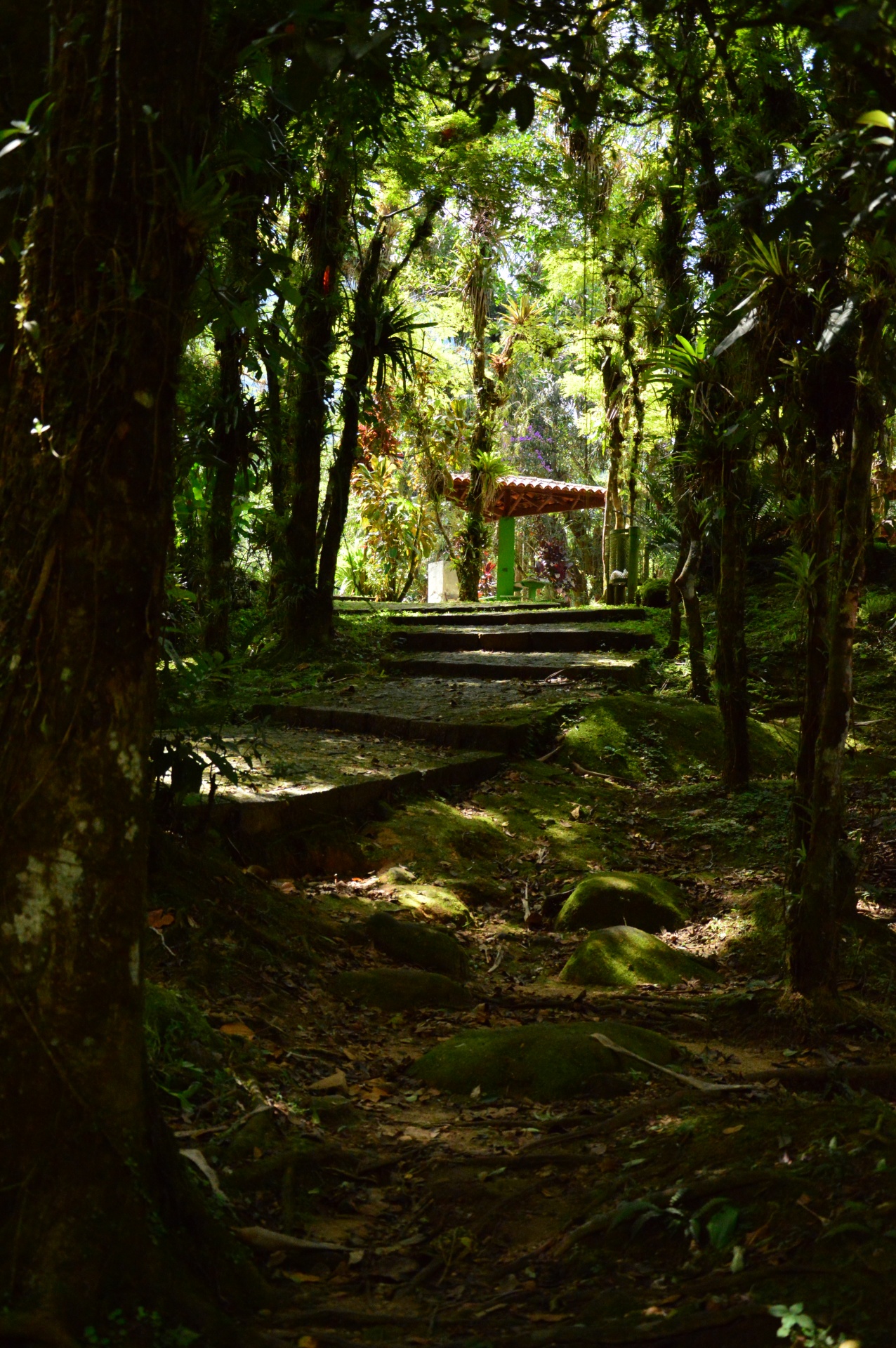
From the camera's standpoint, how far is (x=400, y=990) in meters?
4.51

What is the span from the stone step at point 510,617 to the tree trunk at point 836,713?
8.18 meters

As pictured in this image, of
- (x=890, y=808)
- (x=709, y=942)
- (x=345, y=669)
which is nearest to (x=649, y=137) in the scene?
(x=345, y=669)

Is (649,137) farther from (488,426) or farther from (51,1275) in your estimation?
(51,1275)

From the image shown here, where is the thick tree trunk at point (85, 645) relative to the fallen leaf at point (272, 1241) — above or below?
above

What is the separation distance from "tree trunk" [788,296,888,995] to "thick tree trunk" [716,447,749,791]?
298 centimetres

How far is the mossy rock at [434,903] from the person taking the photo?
215 inches

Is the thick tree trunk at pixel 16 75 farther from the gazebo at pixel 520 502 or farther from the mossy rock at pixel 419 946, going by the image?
the gazebo at pixel 520 502

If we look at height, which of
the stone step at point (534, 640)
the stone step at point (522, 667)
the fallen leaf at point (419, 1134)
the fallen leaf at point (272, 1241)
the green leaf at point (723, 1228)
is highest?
the stone step at point (534, 640)

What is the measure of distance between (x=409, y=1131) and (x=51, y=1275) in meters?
1.56

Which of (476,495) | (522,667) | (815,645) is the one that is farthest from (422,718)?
(476,495)

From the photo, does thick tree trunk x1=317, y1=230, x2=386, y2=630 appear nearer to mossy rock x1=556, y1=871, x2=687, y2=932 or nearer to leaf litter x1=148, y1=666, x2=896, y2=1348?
leaf litter x1=148, y1=666, x2=896, y2=1348

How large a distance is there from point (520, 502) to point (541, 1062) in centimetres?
1682

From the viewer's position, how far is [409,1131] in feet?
11.2

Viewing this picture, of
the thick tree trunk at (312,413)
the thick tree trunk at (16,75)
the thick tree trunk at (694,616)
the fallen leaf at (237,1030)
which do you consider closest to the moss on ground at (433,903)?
the fallen leaf at (237,1030)
